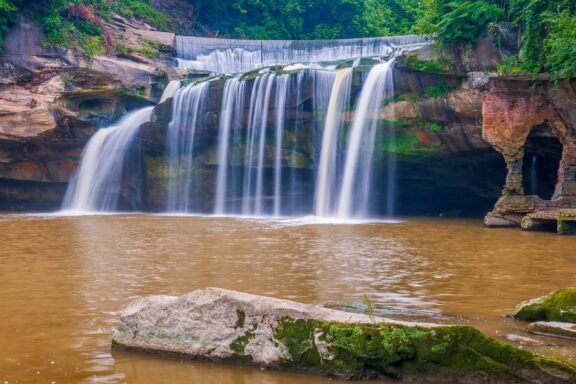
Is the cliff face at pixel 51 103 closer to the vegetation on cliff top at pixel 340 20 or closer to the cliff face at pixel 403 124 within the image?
the cliff face at pixel 403 124

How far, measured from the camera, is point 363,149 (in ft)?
79.4

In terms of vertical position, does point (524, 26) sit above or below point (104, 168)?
above

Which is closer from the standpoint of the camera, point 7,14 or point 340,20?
point 7,14

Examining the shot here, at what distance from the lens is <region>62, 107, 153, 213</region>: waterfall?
27.2m

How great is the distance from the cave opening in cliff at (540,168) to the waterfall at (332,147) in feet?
20.5

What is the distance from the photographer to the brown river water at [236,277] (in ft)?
19.4

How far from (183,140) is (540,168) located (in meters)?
12.8

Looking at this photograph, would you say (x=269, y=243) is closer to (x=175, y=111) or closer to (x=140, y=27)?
(x=175, y=111)

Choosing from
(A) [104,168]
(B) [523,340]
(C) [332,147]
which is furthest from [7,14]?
(B) [523,340]

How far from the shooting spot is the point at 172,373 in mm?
5590

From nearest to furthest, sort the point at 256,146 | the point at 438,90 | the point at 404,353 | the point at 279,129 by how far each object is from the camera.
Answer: the point at 404,353 < the point at 438,90 < the point at 279,129 < the point at 256,146

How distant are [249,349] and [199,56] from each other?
92.4ft

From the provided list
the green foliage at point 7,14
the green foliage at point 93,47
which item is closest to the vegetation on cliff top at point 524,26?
the green foliage at point 93,47

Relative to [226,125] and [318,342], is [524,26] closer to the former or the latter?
[226,125]
